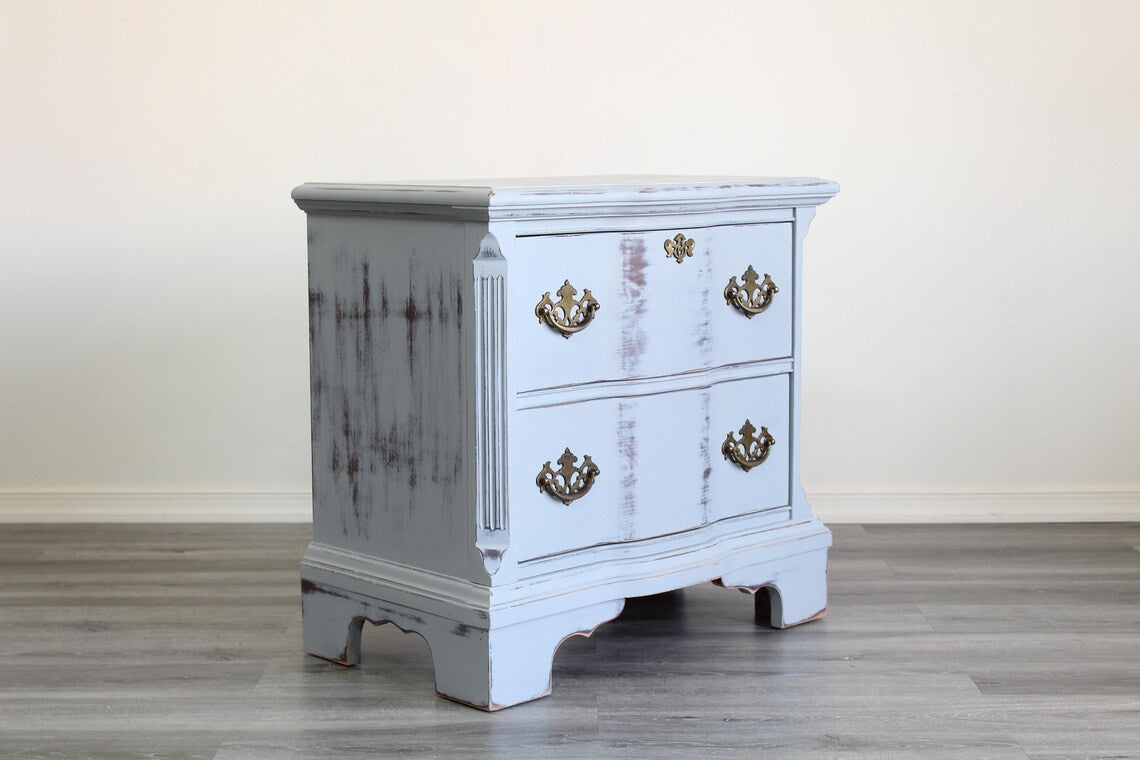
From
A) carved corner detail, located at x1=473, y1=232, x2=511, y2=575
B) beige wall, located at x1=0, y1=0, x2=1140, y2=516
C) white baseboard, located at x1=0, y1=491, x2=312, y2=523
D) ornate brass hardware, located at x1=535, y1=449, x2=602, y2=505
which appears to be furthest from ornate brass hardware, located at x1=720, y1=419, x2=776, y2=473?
white baseboard, located at x1=0, y1=491, x2=312, y2=523

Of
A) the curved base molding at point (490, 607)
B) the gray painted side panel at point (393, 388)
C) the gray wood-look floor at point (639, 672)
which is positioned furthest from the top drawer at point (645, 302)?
the gray wood-look floor at point (639, 672)

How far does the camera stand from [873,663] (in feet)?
7.56

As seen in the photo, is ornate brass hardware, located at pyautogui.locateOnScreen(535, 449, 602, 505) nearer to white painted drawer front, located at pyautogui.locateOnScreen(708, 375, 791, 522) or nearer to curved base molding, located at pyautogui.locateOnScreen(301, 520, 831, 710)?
curved base molding, located at pyautogui.locateOnScreen(301, 520, 831, 710)

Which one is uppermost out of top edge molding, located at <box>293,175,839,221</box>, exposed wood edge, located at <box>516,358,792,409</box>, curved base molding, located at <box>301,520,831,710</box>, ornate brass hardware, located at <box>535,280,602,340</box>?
top edge molding, located at <box>293,175,839,221</box>

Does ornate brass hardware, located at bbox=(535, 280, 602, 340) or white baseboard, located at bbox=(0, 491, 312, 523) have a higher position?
ornate brass hardware, located at bbox=(535, 280, 602, 340)

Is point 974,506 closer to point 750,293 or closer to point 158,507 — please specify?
point 750,293

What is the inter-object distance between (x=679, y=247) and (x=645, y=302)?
11cm

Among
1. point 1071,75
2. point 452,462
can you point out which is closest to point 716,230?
point 452,462

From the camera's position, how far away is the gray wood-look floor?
197 cm

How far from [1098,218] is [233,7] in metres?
2.16

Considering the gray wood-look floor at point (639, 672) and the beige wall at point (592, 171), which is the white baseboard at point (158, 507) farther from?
the gray wood-look floor at point (639, 672)

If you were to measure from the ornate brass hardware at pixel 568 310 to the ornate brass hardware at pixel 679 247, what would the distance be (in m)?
0.17

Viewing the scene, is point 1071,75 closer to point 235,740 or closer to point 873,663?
point 873,663

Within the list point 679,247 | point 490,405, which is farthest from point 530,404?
point 679,247
